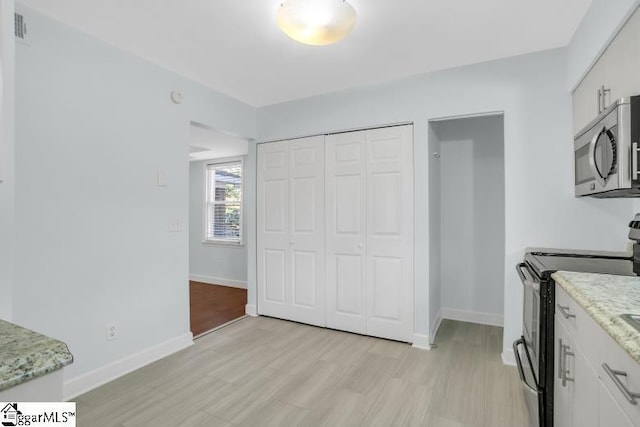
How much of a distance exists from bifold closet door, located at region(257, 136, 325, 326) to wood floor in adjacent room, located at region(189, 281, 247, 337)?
0.49 meters

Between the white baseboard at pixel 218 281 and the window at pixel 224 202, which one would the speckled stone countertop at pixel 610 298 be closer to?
the white baseboard at pixel 218 281

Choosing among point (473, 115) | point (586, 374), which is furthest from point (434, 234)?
point (586, 374)

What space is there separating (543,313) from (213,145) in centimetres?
457

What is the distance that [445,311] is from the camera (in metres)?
3.77

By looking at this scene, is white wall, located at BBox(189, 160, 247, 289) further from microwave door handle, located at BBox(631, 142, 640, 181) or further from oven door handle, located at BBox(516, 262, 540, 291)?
microwave door handle, located at BBox(631, 142, 640, 181)

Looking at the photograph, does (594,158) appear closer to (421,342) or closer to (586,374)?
(586,374)

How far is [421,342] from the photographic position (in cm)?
292

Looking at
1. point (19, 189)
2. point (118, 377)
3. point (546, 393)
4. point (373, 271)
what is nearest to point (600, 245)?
point (546, 393)

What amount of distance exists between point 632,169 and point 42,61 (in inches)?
128

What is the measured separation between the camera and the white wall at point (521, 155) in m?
2.40

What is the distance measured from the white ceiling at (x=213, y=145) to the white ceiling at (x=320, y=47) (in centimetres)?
127

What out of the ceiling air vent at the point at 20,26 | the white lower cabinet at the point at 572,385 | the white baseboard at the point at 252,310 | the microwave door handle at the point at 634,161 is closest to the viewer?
the white lower cabinet at the point at 572,385

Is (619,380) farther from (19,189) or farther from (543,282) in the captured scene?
(19,189)

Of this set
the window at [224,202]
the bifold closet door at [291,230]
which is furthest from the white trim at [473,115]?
the window at [224,202]
